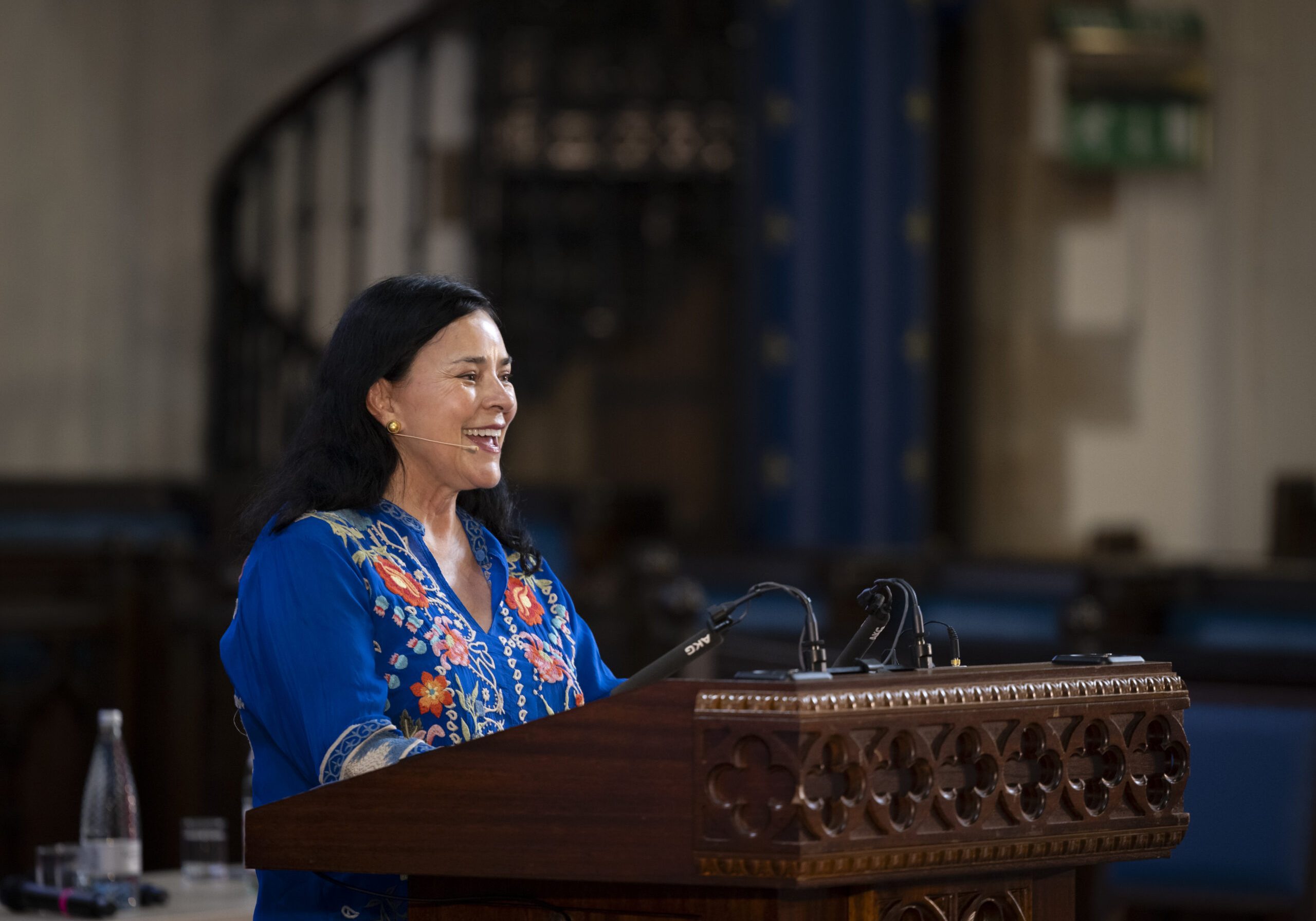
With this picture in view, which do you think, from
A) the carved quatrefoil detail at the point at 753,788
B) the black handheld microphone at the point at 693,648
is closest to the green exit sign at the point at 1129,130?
the black handheld microphone at the point at 693,648

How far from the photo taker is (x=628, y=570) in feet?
13.8

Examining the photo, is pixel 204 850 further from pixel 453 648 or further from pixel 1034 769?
pixel 1034 769

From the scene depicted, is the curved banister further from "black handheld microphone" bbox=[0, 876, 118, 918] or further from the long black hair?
the long black hair

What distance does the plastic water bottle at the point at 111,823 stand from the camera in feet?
8.00

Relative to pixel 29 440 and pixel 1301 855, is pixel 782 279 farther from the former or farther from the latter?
pixel 1301 855

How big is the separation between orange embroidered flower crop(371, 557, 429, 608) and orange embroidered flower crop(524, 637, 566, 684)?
0.14 meters

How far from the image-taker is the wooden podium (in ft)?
4.31

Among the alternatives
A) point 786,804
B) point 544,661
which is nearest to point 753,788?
point 786,804

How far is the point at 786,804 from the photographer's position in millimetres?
1291

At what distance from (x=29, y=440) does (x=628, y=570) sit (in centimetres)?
425

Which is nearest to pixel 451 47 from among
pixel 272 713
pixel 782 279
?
pixel 782 279

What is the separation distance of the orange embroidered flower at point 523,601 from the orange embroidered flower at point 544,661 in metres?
0.04

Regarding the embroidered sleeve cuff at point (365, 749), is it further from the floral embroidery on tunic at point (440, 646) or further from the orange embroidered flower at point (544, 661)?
the orange embroidered flower at point (544, 661)

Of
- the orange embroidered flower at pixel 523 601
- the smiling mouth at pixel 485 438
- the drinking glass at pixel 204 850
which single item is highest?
the smiling mouth at pixel 485 438
